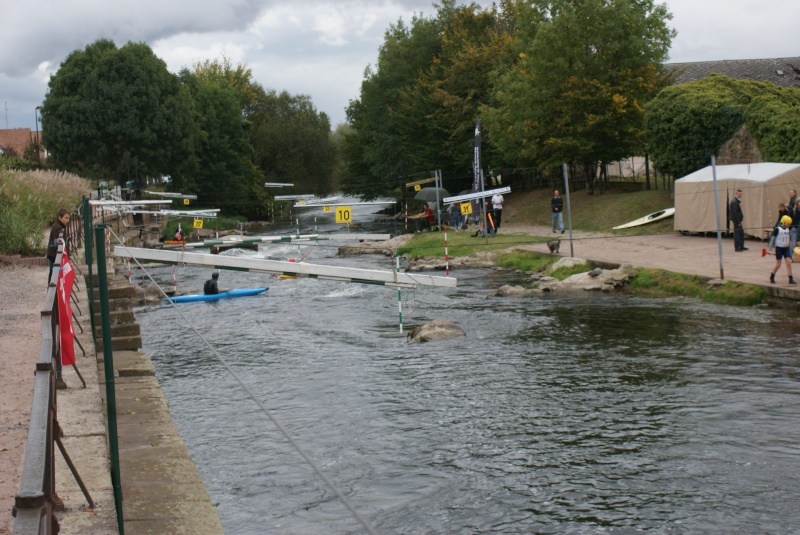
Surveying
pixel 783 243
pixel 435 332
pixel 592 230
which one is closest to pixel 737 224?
pixel 783 243

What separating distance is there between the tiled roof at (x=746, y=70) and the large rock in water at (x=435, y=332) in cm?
4411

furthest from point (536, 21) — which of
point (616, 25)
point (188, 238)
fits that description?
point (188, 238)

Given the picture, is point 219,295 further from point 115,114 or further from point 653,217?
point 115,114

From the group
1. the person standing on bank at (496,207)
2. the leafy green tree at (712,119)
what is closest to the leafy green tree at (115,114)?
the person standing on bank at (496,207)

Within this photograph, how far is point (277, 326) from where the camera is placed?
22344 millimetres

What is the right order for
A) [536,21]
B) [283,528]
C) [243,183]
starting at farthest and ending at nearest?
[243,183], [536,21], [283,528]

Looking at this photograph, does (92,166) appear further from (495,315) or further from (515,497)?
(515,497)

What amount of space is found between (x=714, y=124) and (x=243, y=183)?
51.8m

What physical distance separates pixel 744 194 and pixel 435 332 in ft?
46.0

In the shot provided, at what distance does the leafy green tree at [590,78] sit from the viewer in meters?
44.0

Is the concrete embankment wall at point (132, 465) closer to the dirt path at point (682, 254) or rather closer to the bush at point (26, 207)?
the bush at point (26, 207)

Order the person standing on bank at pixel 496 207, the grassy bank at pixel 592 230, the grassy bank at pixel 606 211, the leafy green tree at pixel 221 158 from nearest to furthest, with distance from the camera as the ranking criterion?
the grassy bank at pixel 592 230
the grassy bank at pixel 606 211
the person standing on bank at pixel 496 207
the leafy green tree at pixel 221 158

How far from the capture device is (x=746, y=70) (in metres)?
60.1

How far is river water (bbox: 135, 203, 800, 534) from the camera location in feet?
30.6
